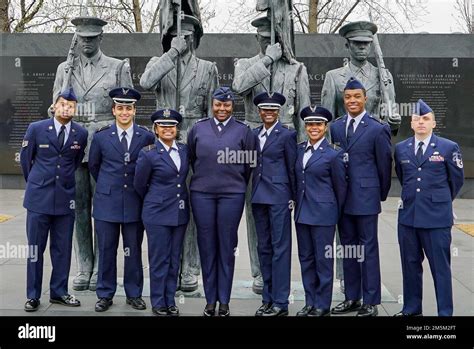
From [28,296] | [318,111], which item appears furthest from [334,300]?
[28,296]

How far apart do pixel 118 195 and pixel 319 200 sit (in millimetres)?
1592

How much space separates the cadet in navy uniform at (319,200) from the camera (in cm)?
458

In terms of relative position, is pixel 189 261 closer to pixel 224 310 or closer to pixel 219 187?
pixel 224 310

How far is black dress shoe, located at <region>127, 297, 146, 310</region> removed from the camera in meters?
4.95

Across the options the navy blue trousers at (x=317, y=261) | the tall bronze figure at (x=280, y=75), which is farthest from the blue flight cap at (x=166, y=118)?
the navy blue trousers at (x=317, y=261)

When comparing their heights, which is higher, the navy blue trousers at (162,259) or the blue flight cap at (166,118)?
the blue flight cap at (166,118)

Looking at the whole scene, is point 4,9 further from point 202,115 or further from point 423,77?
point 202,115

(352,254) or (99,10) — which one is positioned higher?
(99,10)

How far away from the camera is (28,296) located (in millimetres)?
4980

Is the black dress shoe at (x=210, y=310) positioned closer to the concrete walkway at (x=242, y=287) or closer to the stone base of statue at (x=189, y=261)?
the concrete walkway at (x=242, y=287)

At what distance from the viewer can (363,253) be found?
479 cm

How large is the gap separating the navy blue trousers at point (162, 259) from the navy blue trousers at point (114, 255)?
0.79 ft

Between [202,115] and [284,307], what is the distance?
6.01 ft

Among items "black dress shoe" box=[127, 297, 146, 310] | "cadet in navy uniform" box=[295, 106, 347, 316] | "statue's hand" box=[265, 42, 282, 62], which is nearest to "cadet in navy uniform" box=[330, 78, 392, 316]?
"cadet in navy uniform" box=[295, 106, 347, 316]
